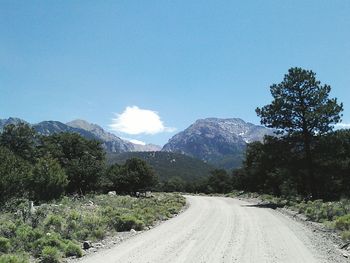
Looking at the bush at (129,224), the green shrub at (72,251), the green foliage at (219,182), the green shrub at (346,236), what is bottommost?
the green shrub at (72,251)

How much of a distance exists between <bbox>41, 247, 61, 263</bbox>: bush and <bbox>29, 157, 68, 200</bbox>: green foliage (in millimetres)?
38428

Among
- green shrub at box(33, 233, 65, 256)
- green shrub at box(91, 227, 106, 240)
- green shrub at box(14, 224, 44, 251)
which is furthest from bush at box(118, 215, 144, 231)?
green shrub at box(33, 233, 65, 256)

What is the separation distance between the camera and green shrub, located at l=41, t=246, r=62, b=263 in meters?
13.9

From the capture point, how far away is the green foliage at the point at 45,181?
5119 cm

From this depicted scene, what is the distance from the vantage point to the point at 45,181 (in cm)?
5194

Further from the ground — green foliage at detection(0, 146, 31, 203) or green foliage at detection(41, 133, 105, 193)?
green foliage at detection(41, 133, 105, 193)

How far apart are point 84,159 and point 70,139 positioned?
936cm

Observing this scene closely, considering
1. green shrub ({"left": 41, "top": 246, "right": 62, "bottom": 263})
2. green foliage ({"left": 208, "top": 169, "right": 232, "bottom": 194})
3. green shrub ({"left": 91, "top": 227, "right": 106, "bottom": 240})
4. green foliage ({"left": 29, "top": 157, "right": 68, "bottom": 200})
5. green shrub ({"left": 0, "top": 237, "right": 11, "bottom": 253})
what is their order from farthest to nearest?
1. green foliage ({"left": 208, "top": 169, "right": 232, "bottom": 194})
2. green foliage ({"left": 29, "top": 157, "right": 68, "bottom": 200})
3. green shrub ({"left": 91, "top": 227, "right": 106, "bottom": 240})
4. green shrub ({"left": 0, "top": 237, "right": 11, "bottom": 253})
5. green shrub ({"left": 41, "top": 246, "right": 62, "bottom": 263})

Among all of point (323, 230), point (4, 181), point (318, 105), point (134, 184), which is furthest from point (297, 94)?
point (134, 184)

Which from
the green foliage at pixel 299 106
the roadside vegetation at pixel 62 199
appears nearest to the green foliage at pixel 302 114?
the green foliage at pixel 299 106

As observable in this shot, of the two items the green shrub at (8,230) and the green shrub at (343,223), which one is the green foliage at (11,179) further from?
the green shrub at (343,223)

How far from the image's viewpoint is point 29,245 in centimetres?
1520

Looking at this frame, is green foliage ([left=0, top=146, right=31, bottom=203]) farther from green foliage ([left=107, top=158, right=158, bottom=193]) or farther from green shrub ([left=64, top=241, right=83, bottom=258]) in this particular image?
green foliage ([left=107, top=158, right=158, bottom=193])

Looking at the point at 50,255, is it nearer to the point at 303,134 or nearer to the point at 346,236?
the point at 346,236
